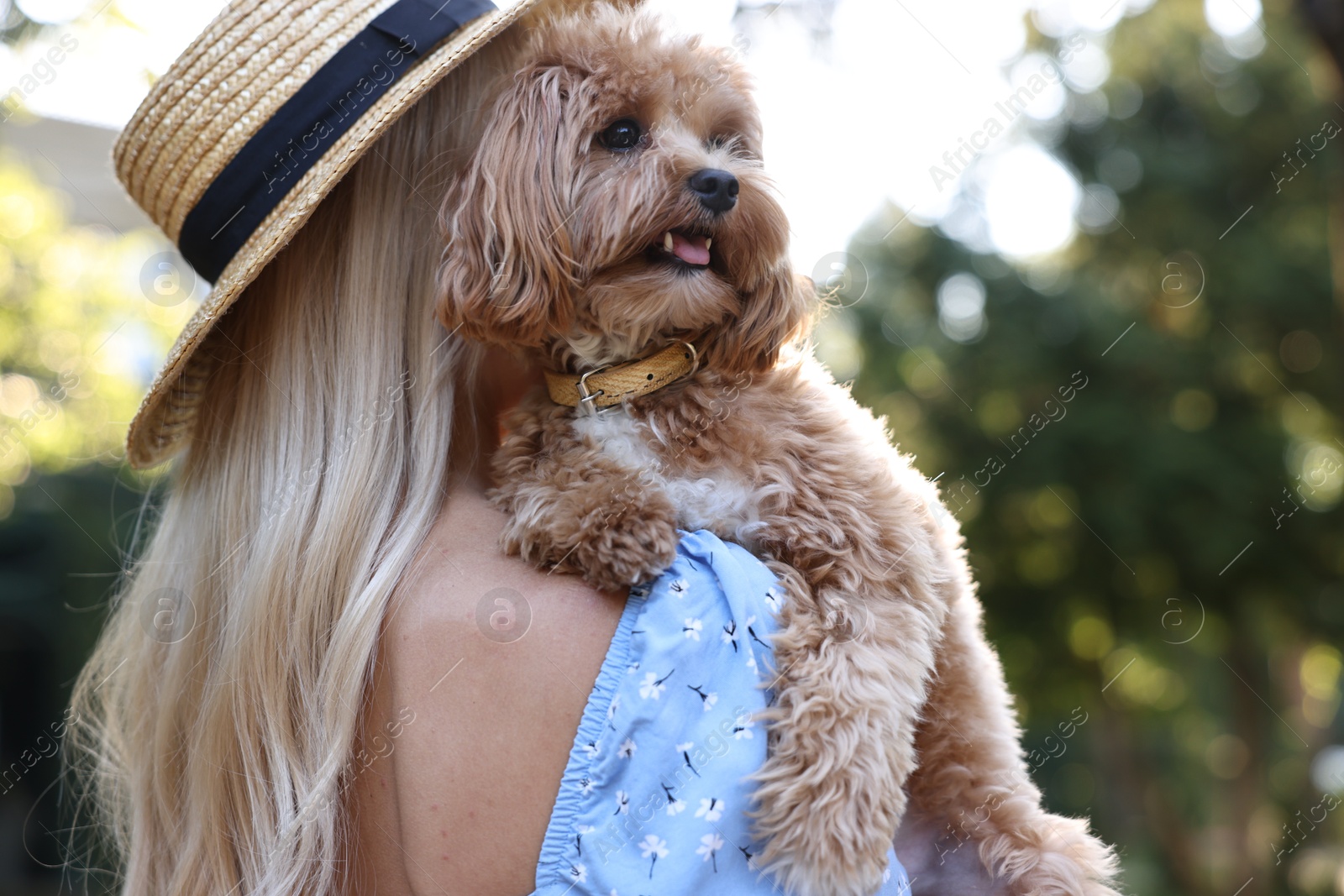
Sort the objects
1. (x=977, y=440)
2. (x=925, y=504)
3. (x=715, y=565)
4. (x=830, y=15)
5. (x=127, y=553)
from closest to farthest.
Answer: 1. (x=715, y=565)
2. (x=925, y=504)
3. (x=127, y=553)
4. (x=830, y=15)
5. (x=977, y=440)

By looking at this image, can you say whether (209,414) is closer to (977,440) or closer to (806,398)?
(806,398)

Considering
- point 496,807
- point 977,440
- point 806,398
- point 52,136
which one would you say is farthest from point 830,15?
point 496,807

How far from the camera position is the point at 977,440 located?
11.8m

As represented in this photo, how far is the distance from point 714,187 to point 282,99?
0.84m

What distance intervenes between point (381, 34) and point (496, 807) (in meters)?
1.43

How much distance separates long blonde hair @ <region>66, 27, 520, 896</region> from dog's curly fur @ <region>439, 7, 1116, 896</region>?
0.16 m

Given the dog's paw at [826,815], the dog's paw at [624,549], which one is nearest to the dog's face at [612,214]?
the dog's paw at [624,549]

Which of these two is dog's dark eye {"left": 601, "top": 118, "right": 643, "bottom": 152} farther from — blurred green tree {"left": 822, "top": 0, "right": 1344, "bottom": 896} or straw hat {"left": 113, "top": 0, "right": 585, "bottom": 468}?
→ blurred green tree {"left": 822, "top": 0, "right": 1344, "bottom": 896}

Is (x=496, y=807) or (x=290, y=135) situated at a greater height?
(x=290, y=135)

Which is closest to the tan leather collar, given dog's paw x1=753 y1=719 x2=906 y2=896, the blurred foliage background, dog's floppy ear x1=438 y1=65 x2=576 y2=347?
dog's floppy ear x1=438 y1=65 x2=576 y2=347

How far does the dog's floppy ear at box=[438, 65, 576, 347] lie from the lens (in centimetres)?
184

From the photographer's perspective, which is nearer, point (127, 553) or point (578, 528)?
point (578, 528)

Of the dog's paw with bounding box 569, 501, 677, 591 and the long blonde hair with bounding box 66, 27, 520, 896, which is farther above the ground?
the dog's paw with bounding box 569, 501, 677, 591

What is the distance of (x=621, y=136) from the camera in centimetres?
196
